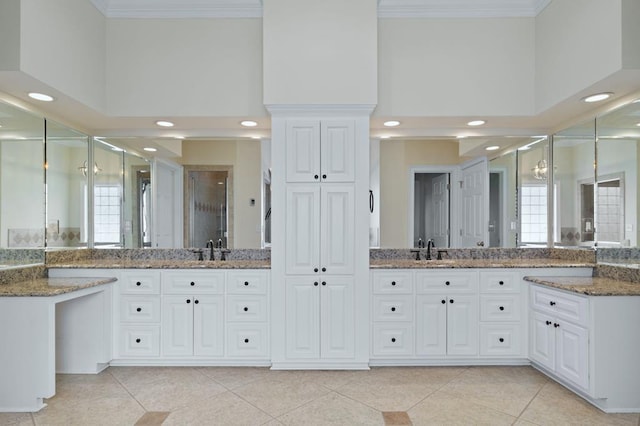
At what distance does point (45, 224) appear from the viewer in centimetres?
343

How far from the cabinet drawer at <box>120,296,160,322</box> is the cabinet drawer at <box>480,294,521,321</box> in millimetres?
2811

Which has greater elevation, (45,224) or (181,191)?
(181,191)

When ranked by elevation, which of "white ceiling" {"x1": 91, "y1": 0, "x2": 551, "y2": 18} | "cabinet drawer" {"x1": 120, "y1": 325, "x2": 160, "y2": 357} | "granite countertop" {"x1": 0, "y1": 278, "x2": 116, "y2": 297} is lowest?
"cabinet drawer" {"x1": 120, "y1": 325, "x2": 160, "y2": 357}

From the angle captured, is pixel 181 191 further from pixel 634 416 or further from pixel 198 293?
pixel 634 416

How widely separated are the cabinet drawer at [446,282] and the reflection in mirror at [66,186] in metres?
3.23

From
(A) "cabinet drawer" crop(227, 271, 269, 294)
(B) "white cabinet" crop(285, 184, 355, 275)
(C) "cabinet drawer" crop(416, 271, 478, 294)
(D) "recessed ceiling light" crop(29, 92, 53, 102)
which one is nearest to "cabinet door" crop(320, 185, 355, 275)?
(B) "white cabinet" crop(285, 184, 355, 275)

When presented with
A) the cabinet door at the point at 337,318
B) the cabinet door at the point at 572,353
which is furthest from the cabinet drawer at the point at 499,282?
the cabinet door at the point at 337,318

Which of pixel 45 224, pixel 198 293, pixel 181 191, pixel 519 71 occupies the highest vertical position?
pixel 519 71

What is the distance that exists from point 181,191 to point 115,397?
193 centimetres

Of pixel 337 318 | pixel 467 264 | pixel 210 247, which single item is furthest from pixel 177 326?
pixel 467 264

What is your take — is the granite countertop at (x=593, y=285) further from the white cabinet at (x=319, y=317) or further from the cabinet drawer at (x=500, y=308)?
the white cabinet at (x=319, y=317)

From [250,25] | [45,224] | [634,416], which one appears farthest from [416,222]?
[45,224]

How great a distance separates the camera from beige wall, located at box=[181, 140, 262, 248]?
12.8ft

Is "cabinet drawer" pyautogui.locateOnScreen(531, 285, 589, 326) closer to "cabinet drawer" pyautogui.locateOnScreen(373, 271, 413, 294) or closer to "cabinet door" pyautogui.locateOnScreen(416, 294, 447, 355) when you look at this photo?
"cabinet door" pyautogui.locateOnScreen(416, 294, 447, 355)
